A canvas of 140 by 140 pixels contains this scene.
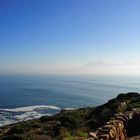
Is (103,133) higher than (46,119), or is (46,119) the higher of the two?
(103,133)

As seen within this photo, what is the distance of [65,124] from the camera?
17.8m

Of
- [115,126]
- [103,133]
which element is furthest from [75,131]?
[103,133]

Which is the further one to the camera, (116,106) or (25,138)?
(116,106)

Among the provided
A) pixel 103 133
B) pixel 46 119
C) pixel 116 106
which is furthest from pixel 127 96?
pixel 103 133

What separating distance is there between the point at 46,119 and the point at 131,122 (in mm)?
12538

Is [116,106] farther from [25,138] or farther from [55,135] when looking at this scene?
[25,138]

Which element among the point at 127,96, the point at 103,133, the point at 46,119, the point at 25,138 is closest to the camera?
the point at 103,133

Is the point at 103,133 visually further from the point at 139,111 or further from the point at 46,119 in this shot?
the point at 46,119

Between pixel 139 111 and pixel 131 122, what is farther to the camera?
pixel 139 111

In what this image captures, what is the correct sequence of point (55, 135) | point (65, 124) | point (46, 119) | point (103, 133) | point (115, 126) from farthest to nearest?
point (46, 119) → point (65, 124) → point (55, 135) → point (115, 126) → point (103, 133)

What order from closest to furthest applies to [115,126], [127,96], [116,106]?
[115,126], [116,106], [127,96]

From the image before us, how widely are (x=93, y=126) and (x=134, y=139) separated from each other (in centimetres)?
611

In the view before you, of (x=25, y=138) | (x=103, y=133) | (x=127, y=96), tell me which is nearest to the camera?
(x=103, y=133)

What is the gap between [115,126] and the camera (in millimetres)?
11312
